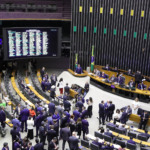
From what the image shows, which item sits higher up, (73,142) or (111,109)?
(111,109)

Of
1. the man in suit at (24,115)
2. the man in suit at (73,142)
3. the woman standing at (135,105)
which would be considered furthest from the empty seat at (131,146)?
the man in suit at (24,115)

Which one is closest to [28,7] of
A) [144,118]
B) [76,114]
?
[76,114]

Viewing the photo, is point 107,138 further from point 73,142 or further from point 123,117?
point 123,117

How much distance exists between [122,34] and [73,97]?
726cm

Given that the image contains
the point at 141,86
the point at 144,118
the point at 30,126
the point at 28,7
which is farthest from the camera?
the point at 28,7

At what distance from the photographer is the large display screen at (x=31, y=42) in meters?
22.0

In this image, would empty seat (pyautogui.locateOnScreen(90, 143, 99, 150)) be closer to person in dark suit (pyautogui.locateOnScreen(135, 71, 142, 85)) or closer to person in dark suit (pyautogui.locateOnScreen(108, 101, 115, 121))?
person in dark suit (pyautogui.locateOnScreen(108, 101, 115, 121))

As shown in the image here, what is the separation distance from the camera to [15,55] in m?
22.4

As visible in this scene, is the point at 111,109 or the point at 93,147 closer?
the point at 93,147

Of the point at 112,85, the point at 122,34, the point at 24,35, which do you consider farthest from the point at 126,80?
the point at 24,35

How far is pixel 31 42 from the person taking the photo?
894 inches

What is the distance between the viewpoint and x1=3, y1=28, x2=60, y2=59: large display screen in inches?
866

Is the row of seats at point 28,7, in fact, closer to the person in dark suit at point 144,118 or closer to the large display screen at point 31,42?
the large display screen at point 31,42

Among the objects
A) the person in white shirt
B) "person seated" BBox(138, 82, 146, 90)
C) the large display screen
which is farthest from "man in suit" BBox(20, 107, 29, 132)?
the large display screen
